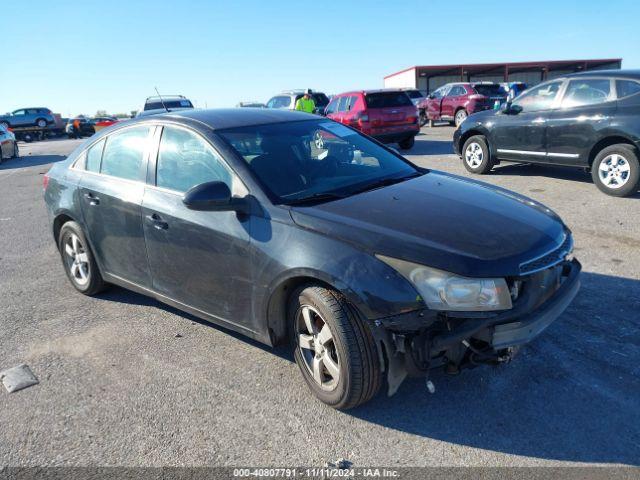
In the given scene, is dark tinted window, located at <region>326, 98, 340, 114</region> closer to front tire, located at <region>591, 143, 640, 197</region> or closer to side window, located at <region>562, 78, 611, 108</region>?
side window, located at <region>562, 78, 611, 108</region>

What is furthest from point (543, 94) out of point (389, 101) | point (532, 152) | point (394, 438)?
point (394, 438)

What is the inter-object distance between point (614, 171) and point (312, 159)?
18.8 ft

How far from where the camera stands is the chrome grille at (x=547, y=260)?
2.76 metres

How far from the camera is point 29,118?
37.2 metres

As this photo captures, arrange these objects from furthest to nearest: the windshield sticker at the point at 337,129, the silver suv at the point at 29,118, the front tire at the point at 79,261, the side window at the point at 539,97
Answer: the silver suv at the point at 29,118, the side window at the point at 539,97, the front tire at the point at 79,261, the windshield sticker at the point at 337,129

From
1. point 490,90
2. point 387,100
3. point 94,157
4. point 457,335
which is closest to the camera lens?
point 457,335

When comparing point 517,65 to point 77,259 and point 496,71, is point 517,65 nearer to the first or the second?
point 496,71

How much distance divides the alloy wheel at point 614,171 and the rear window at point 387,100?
6723mm

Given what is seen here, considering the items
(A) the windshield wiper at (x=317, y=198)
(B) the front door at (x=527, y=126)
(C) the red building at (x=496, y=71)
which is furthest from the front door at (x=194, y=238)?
(C) the red building at (x=496, y=71)

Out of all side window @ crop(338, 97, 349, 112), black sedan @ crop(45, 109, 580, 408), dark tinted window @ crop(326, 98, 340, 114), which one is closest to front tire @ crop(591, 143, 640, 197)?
black sedan @ crop(45, 109, 580, 408)

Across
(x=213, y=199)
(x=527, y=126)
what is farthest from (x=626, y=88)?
(x=213, y=199)

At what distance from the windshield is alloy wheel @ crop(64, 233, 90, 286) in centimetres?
211

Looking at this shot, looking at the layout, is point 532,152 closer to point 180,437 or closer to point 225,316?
point 225,316

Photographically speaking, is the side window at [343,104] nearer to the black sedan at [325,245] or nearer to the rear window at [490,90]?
the rear window at [490,90]
